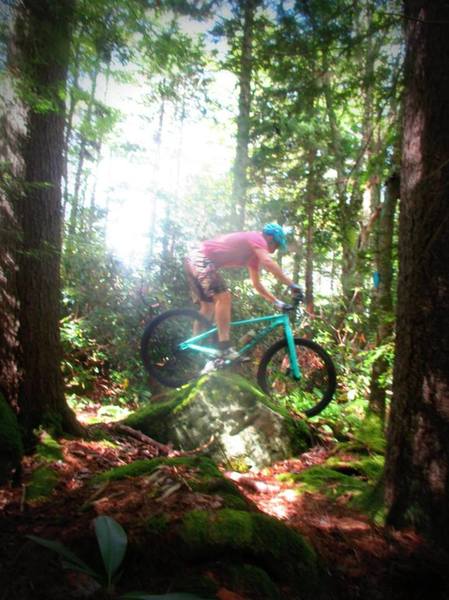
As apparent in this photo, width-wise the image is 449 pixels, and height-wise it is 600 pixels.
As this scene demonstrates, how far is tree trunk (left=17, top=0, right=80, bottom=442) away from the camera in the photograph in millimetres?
3369

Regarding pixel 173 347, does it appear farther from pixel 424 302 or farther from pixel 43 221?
pixel 424 302

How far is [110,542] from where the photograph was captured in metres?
1.66

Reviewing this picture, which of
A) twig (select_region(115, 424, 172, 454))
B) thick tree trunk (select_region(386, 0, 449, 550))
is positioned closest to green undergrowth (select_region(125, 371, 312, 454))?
twig (select_region(115, 424, 172, 454))

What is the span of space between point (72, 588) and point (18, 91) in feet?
11.4

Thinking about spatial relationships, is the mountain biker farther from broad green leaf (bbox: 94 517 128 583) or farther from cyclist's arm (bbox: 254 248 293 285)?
broad green leaf (bbox: 94 517 128 583)

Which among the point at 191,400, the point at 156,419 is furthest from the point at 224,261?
the point at 156,419

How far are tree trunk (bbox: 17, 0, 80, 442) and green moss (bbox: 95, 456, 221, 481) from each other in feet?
3.75

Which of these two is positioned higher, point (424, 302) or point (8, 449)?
point (424, 302)

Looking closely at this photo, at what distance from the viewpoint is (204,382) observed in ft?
16.1

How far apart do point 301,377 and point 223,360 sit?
1141 millimetres

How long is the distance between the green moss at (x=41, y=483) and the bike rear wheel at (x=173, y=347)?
A: 2.80 meters

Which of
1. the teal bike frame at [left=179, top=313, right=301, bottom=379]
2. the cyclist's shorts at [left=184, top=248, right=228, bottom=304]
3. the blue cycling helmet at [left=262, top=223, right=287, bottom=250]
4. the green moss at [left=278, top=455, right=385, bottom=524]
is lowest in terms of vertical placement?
the green moss at [left=278, top=455, right=385, bottom=524]

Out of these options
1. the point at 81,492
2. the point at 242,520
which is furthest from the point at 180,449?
the point at 242,520

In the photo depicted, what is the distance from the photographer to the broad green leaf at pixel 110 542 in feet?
5.14
